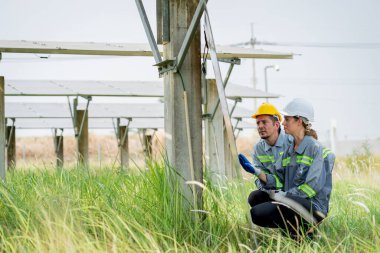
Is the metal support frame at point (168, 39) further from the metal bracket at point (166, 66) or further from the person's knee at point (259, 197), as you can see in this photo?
the person's knee at point (259, 197)

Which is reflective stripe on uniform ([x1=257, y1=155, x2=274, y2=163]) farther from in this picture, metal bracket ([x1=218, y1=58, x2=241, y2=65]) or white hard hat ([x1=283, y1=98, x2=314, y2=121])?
metal bracket ([x1=218, y1=58, x2=241, y2=65])

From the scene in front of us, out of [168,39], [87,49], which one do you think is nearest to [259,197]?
[168,39]

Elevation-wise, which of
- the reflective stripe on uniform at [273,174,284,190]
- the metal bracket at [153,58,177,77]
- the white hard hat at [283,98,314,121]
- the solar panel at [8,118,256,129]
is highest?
the solar panel at [8,118,256,129]

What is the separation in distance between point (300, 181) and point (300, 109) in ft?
1.83

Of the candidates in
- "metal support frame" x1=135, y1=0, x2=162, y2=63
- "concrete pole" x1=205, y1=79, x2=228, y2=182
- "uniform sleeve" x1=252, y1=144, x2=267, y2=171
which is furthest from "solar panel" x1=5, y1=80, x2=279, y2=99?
"metal support frame" x1=135, y1=0, x2=162, y2=63

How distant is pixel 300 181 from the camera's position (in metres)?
4.55

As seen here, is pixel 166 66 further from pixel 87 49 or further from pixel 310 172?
pixel 87 49

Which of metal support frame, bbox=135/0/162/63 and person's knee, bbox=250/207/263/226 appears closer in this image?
person's knee, bbox=250/207/263/226

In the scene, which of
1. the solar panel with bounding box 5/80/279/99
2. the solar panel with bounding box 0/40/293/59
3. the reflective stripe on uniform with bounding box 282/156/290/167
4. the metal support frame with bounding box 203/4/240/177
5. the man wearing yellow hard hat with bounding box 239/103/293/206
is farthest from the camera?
the solar panel with bounding box 5/80/279/99

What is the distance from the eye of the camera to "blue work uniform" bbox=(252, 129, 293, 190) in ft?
15.8

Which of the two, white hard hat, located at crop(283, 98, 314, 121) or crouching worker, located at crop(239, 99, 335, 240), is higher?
white hard hat, located at crop(283, 98, 314, 121)

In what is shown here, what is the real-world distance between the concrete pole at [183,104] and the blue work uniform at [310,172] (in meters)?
0.71

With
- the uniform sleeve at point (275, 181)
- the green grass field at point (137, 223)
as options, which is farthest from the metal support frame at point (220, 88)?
the uniform sleeve at point (275, 181)

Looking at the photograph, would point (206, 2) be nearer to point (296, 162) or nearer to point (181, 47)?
point (181, 47)
